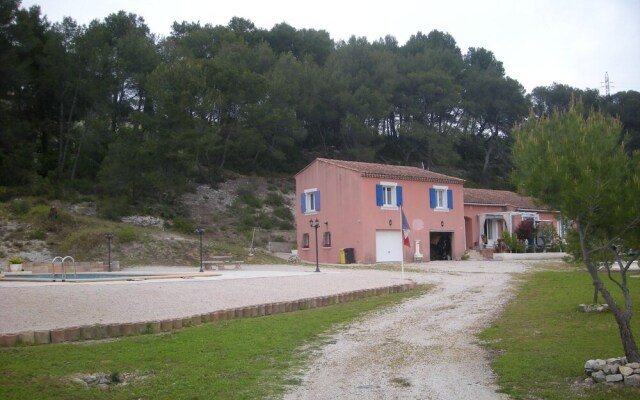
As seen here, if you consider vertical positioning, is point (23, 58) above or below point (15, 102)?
above

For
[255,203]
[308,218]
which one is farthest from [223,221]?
[308,218]

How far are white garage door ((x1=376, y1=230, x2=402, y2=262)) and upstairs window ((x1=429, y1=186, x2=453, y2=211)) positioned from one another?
3609 mm

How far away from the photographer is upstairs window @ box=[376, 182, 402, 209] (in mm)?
35531

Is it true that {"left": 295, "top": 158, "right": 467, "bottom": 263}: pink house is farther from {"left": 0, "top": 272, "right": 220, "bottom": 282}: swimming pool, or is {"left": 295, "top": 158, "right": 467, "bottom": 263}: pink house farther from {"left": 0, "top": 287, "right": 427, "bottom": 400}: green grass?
{"left": 0, "top": 287, "right": 427, "bottom": 400}: green grass

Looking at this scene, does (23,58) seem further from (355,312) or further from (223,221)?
(355,312)

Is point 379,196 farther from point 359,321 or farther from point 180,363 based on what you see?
point 180,363

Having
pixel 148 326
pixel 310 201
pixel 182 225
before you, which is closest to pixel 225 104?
pixel 182 225

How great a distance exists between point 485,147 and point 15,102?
47456 mm

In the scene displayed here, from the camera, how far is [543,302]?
1537 cm

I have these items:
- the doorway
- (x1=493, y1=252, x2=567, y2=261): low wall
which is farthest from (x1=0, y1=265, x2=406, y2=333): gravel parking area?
the doorway

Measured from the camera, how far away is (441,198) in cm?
3909

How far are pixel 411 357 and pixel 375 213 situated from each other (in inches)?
1018

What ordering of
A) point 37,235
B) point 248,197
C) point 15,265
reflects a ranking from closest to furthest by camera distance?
1. point 15,265
2. point 37,235
3. point 248,197

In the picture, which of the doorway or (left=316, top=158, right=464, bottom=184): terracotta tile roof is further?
the doorway
